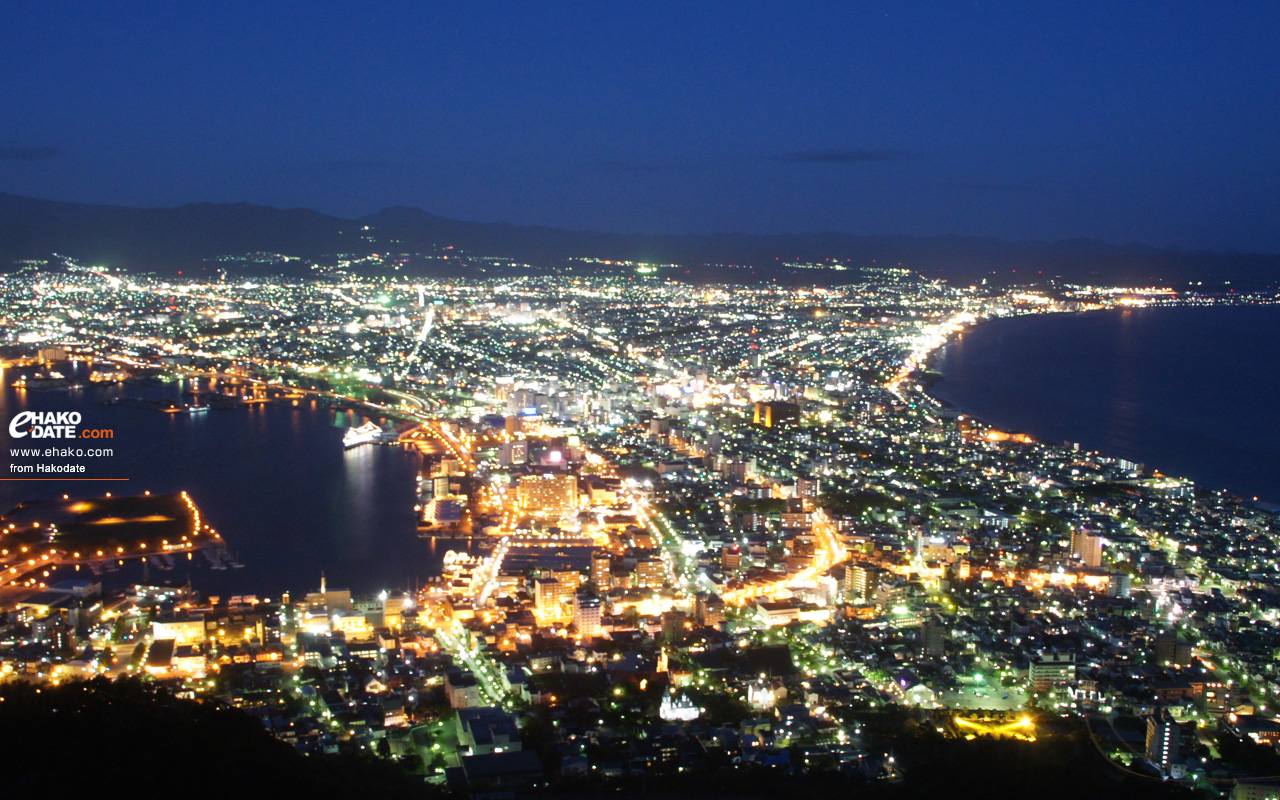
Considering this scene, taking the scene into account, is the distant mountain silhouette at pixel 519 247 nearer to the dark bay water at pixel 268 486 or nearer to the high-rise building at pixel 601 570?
the dark bay water at pixel 268 486

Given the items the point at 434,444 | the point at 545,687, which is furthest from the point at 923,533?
the point at 434,444

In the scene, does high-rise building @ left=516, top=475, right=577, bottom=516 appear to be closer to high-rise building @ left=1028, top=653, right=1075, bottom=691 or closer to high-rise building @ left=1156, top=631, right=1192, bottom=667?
high-rise building @ left=1028, top=653, right=1075, bottom=691

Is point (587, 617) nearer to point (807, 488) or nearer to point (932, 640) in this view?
point (932, 640)

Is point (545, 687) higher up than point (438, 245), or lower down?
lower down

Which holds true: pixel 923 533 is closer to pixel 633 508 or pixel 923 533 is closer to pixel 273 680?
pixel 633 508

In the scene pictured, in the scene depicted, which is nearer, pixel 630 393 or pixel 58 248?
pixel 630 393

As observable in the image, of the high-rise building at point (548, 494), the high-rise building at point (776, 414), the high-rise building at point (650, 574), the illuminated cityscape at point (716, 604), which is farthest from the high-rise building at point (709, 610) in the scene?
the high-rise building at point (776, 414)
